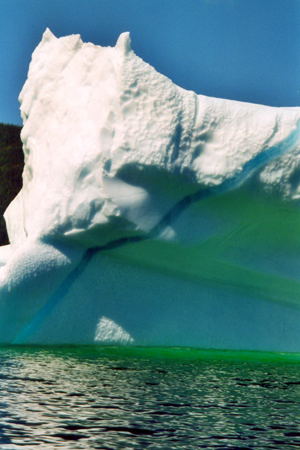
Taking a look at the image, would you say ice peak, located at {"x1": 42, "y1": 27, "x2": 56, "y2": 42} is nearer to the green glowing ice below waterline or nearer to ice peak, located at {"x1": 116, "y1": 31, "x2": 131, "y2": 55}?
ice peak, located at {"x1": 116, "y1": 31, "x2": 131, "y2": 55}

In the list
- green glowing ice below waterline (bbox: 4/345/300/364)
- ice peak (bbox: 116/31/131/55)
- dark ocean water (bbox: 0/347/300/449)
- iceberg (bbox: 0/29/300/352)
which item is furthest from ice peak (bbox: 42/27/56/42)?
dark ocean water (bbox: 0/347/300/449)

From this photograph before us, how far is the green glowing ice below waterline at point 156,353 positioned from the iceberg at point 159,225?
0.10 meters

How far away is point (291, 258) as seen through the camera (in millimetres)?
7047

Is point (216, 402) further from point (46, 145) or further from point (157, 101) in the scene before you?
point (46, 145)

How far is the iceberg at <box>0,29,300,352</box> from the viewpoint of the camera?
648cm

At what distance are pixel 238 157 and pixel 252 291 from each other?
1562mm

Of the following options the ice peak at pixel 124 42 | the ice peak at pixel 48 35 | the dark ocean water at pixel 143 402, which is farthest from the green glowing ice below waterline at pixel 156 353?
the ice peak at pixel 48 35

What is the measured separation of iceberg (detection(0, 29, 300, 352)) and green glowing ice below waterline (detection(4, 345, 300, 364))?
0.34ft

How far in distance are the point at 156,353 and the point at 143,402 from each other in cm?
293

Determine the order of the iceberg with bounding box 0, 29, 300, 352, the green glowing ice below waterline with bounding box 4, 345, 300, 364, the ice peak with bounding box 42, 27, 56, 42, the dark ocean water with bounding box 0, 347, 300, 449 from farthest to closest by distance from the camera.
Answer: the ice peak with bounding box 42, 27, 56, 42 < the green glowing ice below waterline with bounding box 4, 345, 300, 364 < the iceberg with bounding box 0, 29, 300, 352 < the dark ocean water with bounding box 0, 347, 300, 449

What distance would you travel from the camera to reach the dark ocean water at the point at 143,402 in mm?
3352

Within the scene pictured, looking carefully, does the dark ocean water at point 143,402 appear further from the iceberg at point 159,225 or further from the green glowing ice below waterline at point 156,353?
the iceberg at point 159,225

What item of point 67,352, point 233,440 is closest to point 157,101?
point 67,352

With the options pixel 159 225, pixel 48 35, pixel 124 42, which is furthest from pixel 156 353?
pixel 48 35
